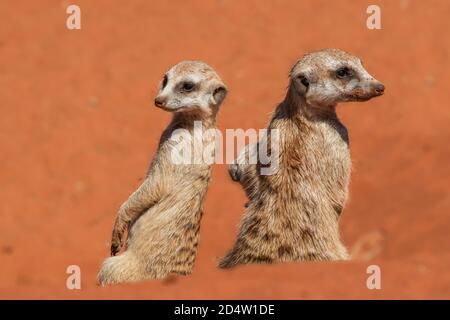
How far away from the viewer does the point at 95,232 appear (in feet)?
36.0

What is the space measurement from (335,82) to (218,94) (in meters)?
0.81

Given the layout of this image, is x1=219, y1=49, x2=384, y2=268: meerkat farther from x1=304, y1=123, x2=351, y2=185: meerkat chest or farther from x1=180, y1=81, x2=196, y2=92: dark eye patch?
x1=180, y1=81, x2=196, y2=92: dark eye patch

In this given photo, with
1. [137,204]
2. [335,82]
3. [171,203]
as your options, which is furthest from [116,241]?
[335,82]

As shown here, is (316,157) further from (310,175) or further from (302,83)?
(302,83)

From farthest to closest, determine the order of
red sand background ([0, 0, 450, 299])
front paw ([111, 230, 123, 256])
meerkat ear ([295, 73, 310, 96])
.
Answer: red sand background ([0, 0, 450, 299])
front paw ([111, 230, 123, 256])
meerkat ear ([295, 73, 310, 96])

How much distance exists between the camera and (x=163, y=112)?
12.5 m

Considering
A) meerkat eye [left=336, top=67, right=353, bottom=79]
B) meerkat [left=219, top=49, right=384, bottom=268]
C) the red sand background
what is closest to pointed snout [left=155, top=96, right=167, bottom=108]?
meerkat [left=219, top=49, right=384, bottom=268]

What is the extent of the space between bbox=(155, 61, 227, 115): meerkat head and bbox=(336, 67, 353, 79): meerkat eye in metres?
0.79

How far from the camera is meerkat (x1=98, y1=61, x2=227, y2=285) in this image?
713 centimetres

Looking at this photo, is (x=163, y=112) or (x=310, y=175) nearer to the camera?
(x=310, y=175)

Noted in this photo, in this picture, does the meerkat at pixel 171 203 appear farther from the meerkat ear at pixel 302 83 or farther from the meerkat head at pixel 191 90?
the meerkat ear at pixel 302 83
